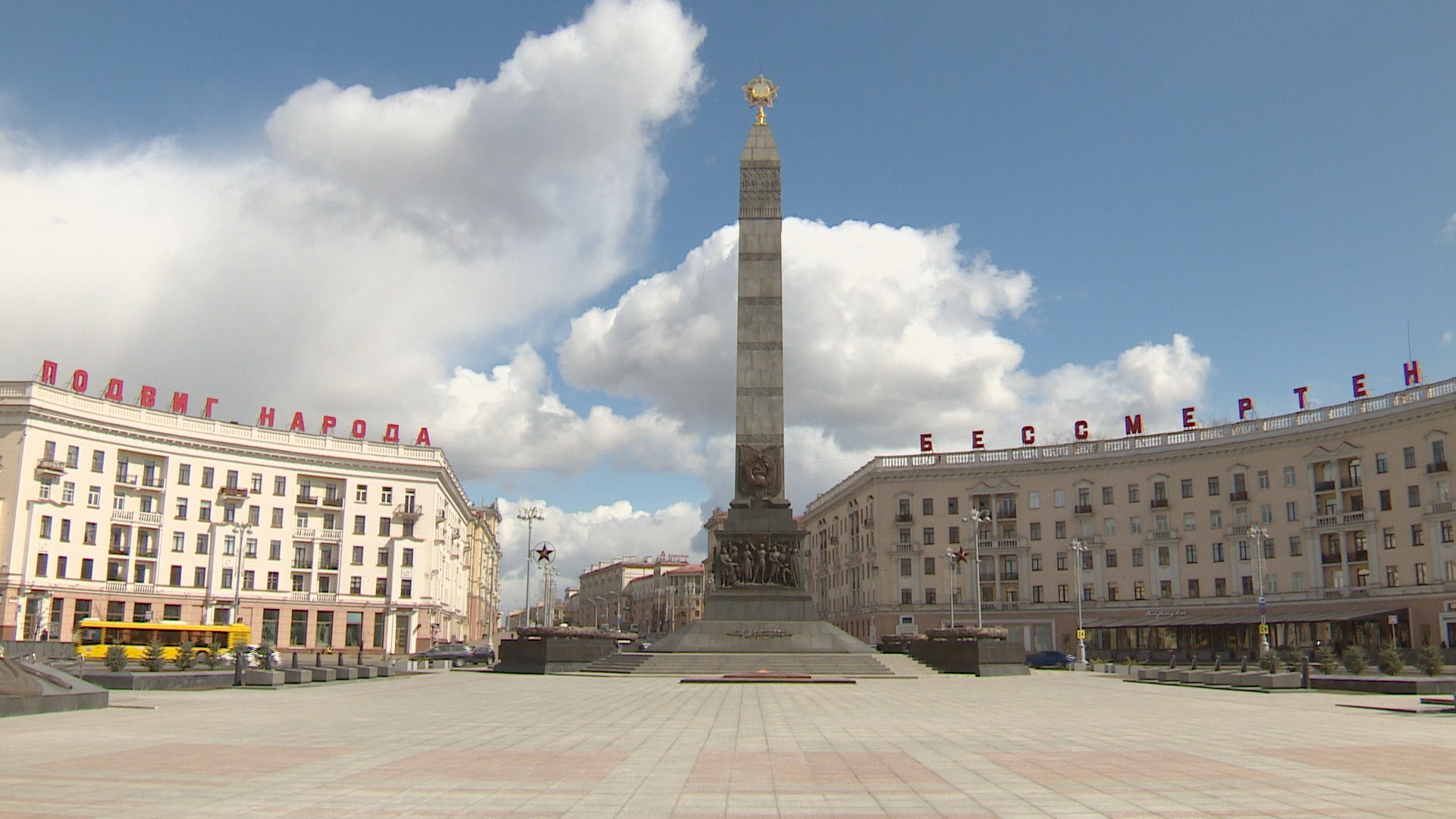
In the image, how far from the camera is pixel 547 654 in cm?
3806

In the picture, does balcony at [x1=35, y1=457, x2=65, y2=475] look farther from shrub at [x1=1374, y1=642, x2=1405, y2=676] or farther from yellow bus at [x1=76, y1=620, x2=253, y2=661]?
shrub at [x1=1374, y1=642, x2=1405, y2=676]

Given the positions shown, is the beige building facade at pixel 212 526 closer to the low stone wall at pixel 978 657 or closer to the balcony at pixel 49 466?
the balcony at pixel 49 466

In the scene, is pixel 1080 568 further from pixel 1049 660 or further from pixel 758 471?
pixel 758 471

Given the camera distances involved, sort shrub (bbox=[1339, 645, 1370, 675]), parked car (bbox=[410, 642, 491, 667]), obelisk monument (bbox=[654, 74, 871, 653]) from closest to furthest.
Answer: shrub (bbox=[1339, 645, 1370, 675]) < obelisk monument (bbox=[654, 74, 871, 653]) < parked car (bbox=[410, 642, 491, 667])

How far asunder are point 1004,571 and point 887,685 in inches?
2095

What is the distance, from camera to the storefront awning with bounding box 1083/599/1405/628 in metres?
60.3

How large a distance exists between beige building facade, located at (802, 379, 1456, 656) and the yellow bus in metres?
47.1

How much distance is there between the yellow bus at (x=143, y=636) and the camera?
52312 mm

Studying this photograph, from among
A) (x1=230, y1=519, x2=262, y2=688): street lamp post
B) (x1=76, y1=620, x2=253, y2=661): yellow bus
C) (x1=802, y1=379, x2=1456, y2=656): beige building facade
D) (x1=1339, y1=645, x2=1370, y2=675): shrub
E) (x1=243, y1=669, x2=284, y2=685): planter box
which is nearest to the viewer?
(x1=243, y1=669, x2=284, y2=685): planter box

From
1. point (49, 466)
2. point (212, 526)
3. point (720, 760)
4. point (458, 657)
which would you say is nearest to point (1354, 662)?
point (720, 760)

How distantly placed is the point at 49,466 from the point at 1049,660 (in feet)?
191

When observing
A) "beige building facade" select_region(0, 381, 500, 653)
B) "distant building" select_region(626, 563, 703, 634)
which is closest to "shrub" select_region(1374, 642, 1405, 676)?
"beige building facade" select_region(0, 381, 500, 653)

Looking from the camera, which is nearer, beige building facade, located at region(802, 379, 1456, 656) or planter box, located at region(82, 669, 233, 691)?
planter box, located at region(82, 669, 233, 691)

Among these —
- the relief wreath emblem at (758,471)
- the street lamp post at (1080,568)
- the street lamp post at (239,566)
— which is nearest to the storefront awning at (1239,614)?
the street lamp post at (1080,568)
